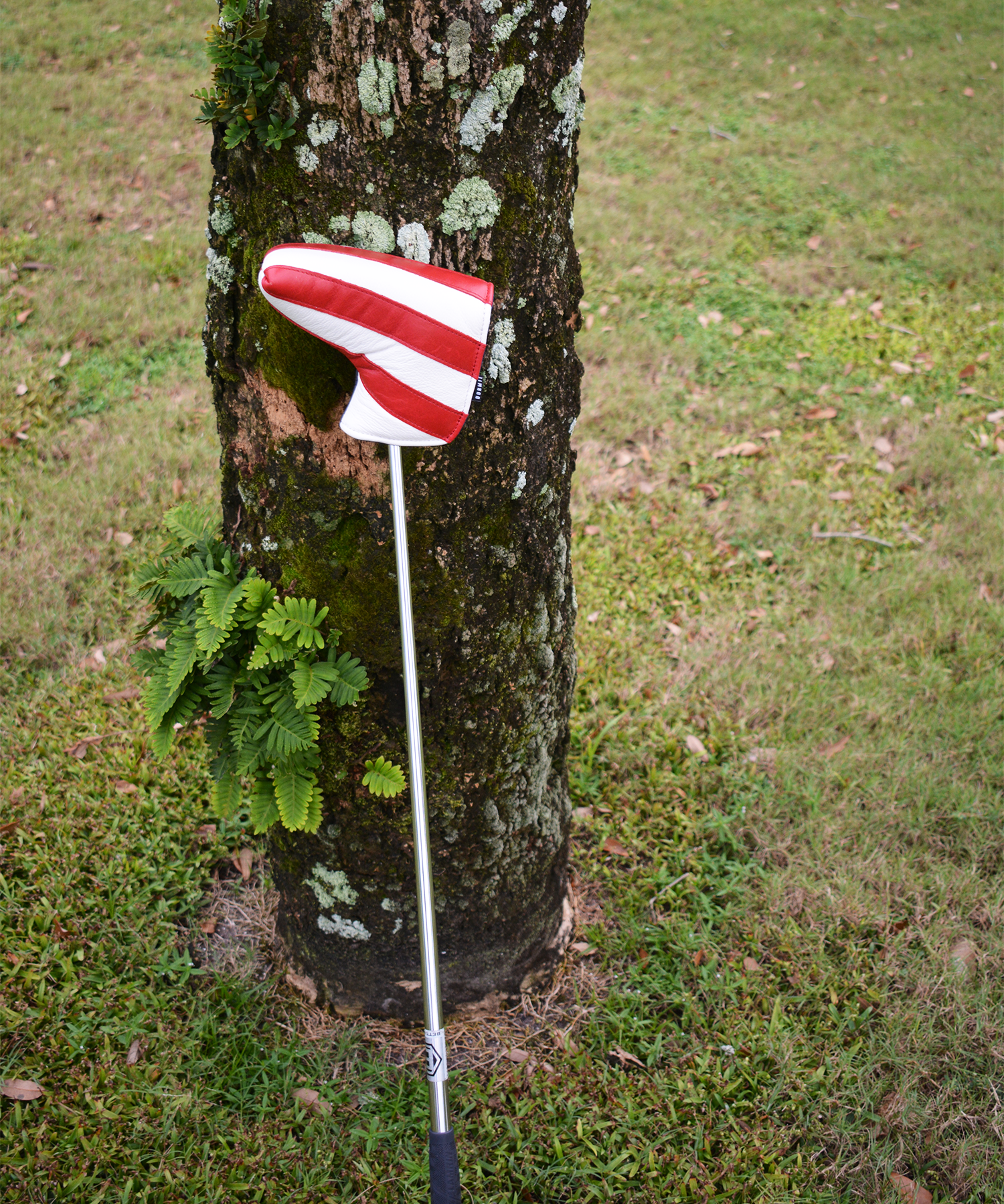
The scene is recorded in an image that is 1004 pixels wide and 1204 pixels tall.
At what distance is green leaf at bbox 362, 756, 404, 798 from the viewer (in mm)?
1825

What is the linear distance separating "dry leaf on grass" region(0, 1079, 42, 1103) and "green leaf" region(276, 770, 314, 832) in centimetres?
102

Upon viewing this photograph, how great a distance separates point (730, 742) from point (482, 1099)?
1528mm

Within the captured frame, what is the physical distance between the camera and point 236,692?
1954mm

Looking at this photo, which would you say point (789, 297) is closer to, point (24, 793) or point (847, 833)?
point (847, 833)

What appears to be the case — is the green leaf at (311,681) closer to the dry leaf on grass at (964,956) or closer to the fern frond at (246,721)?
the fern frond at (246,721)

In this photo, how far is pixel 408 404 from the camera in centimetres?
148

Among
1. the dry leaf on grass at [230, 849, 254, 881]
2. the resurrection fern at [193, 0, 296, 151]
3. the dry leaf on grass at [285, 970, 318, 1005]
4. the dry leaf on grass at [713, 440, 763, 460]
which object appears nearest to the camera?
the resurrection fern at [193, 0, 296, 151]

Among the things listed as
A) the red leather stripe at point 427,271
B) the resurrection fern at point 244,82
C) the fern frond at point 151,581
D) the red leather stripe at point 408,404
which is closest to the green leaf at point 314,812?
the fern frond at point 151,581

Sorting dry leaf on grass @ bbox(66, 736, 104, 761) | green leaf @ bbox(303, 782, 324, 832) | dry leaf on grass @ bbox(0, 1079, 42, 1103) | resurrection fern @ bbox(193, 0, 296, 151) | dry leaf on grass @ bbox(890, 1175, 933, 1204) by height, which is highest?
resurrection fern @ bbox(193, 0, 296, 151)

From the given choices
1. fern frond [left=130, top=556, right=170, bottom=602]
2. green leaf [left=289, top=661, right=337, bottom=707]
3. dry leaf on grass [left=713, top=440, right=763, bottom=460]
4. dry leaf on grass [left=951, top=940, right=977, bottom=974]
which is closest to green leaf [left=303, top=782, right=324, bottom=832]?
green leaf [left=289, top=661, right=337, bottom=707]

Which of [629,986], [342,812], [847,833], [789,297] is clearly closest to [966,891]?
[847,833]

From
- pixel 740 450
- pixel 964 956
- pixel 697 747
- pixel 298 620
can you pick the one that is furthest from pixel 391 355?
pixel 740 450

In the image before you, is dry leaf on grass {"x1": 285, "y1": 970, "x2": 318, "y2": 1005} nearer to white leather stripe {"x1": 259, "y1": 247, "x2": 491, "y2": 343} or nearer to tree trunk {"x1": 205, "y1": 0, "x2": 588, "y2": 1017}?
tree trunk {"x1": 205, "y1": 0, "x2": 588, "y2": 1017}

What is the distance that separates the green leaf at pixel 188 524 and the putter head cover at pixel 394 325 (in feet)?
2.21
